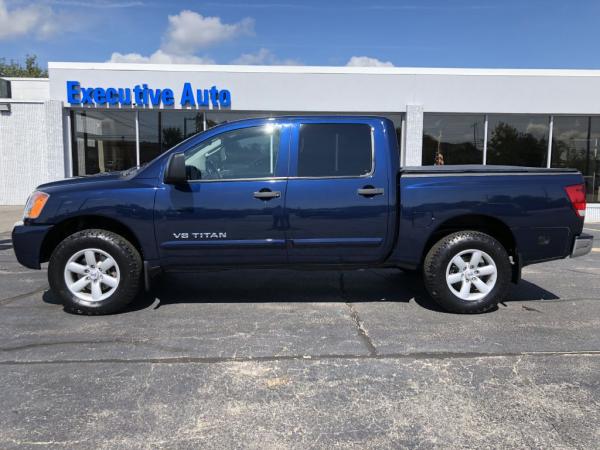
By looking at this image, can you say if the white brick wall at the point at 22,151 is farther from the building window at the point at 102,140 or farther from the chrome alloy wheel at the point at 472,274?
the chrome alloy wheel at the point at 472,274

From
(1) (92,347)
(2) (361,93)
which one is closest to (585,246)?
(1) (92,347)

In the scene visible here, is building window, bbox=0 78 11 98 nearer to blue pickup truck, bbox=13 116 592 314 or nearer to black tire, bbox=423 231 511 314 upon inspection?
blue pickup truck, bbox=13 116 592 314

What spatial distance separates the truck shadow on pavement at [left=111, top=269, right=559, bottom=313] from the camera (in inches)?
211

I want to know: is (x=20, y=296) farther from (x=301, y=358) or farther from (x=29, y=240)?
(x=301, y=358)

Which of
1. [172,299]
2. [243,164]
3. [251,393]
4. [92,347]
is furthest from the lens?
[172,299]

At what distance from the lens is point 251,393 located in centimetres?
315

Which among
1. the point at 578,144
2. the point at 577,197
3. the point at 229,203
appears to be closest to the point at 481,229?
the point at 577,197

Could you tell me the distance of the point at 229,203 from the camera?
461 centimetres

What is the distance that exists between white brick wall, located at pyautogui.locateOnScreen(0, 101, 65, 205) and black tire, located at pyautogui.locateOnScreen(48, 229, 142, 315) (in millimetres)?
11792

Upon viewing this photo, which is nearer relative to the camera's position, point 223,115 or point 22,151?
point 223,115

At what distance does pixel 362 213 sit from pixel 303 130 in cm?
99

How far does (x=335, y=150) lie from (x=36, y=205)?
289 cm

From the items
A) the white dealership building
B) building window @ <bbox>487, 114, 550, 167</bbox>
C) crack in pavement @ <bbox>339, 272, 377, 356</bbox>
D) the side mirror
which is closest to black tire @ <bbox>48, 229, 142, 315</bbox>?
the side mirror

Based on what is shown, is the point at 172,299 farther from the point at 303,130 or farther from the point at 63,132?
the point at 63,132
